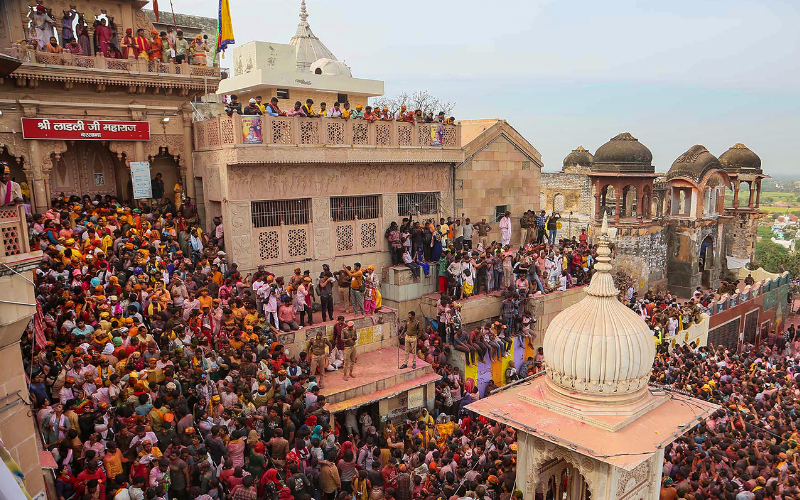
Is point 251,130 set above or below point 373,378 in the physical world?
above

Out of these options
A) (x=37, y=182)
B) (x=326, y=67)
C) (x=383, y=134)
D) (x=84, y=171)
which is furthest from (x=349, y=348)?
(x=326, y=67)

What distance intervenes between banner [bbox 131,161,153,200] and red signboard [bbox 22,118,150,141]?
76 centimetres

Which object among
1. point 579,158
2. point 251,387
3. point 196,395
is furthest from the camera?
point 579,158

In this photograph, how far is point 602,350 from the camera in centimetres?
704

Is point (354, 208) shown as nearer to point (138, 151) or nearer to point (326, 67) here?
point (138, 151)

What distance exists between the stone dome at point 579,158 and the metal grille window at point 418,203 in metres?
26.6

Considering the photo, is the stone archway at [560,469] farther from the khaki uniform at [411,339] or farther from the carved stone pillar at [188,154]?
the carved stone pillar at [188,154]

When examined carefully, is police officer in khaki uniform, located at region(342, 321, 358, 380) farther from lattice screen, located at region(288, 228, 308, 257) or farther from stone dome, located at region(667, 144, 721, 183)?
stone dome, located at region(667, 144, 721, 183)

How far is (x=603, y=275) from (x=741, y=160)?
114ft

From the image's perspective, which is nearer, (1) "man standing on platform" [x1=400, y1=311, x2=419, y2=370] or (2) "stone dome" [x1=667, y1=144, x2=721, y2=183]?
(1) "man standing on platform" [x1=400, y1=311, x2=419, y2=370]

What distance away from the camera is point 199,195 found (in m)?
16.4

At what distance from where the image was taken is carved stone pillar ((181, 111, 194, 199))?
53.1ft

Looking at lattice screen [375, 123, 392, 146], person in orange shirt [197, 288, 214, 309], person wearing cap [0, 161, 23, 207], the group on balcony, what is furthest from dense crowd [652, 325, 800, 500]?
person wearing cap [0, 161, 23, 207]

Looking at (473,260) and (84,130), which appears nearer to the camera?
(84,130)
